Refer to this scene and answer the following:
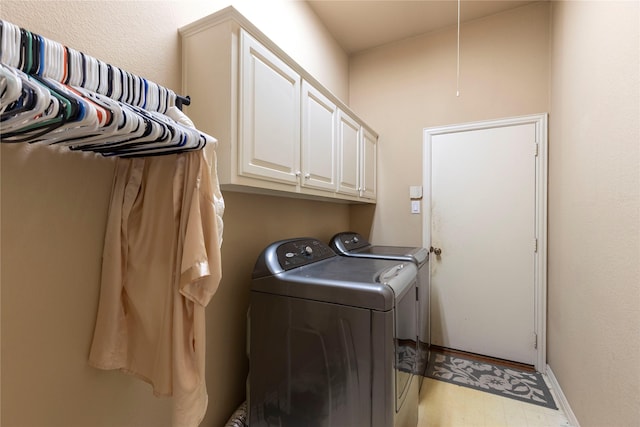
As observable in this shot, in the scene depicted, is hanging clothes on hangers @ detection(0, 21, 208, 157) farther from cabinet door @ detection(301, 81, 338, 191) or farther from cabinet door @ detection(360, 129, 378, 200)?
cabinet door @ detection(360, 129, 378, 200)

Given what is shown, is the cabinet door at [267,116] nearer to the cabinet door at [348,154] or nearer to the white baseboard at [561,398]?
the cabinet door at [348,154]

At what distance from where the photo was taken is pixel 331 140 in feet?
6.17

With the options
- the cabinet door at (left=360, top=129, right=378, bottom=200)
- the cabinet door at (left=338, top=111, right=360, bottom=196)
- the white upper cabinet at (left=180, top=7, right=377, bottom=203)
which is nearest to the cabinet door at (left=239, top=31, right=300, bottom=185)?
the white upper cabinet at (left=180, top=7, right=377, bottom=203)

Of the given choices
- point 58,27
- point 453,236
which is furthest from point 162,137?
point 453,236

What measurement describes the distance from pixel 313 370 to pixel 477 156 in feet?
7.24

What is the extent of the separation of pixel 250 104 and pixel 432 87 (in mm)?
2085

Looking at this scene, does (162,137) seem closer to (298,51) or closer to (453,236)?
(298,51)

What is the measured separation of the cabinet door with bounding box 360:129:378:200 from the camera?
244 cm

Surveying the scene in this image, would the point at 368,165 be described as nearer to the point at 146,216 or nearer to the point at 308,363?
the point at 308,363

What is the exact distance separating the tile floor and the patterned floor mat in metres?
0.08

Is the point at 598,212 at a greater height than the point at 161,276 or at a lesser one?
greater

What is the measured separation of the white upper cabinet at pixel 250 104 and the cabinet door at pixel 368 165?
838 millimetres

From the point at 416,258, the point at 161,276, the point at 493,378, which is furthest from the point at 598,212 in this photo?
the point at 161,276

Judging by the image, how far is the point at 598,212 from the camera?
1.34 meters
